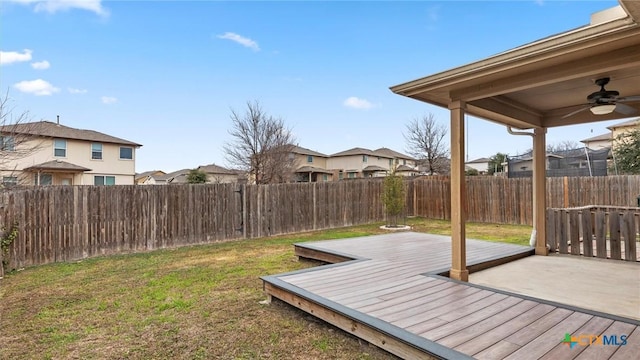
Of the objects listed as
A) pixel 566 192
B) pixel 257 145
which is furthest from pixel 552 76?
pixel 257 145

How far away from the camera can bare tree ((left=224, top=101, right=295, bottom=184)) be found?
1845 cm

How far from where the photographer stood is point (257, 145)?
61.5ft

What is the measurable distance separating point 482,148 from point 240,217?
31073 millimetres

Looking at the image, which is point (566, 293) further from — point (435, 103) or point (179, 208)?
point (179, 208)

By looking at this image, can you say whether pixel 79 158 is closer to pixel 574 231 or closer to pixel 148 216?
pixel 148 216

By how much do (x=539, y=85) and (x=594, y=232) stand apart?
133 inches

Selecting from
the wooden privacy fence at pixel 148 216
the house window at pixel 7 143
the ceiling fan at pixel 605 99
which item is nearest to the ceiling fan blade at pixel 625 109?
the ceiling fan at pixel 605 99

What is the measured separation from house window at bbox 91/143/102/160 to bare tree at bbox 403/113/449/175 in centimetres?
2007

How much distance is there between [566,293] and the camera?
348cm

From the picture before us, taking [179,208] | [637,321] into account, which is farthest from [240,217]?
[637,321]

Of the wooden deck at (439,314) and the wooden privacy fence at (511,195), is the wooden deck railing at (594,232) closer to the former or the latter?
the wooden deck at (439,314)

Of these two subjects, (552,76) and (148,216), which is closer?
(552,76)

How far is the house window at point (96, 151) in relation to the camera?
1842 cm

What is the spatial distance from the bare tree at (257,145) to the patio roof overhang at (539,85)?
14.8 m
